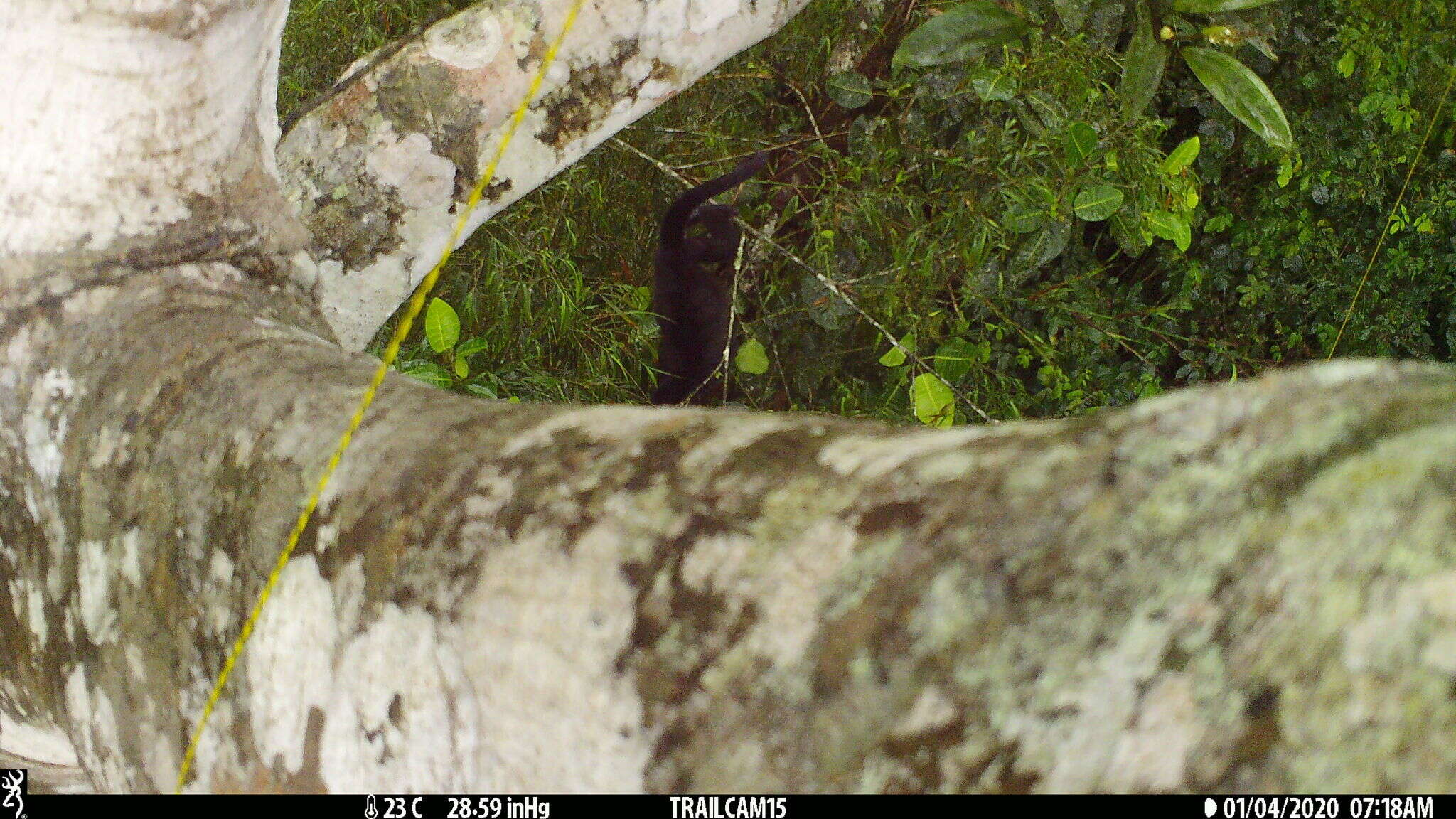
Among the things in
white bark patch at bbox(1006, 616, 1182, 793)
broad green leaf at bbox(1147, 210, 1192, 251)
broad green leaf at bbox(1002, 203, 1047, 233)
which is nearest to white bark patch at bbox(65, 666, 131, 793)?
white bark patch at bbox(1006, 616, 1182, 793)

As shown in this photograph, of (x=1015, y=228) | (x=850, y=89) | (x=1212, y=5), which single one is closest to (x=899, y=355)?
(x=1015, y=228)

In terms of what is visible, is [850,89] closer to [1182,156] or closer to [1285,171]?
[1182,156]

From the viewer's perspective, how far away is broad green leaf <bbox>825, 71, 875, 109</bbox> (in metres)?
2.14

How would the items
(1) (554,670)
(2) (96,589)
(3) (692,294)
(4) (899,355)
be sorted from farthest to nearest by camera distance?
(3) (692,294) → (4) (899,355) → (2) (96,589) → (1) (554,670)

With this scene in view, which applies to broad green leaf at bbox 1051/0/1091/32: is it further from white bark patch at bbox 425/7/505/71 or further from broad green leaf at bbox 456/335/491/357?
broad green leaf at bbox 456/335/491/357

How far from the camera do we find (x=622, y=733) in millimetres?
459

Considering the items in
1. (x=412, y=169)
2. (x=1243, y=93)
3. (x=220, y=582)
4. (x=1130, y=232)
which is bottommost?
(x=1130, y=232)

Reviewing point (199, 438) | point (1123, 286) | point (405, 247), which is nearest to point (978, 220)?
point (1123, 286)

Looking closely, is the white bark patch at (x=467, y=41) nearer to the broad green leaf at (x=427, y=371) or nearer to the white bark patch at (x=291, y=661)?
the broad green leaf at (x=427, y=371)

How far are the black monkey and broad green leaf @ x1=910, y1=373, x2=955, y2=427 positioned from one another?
0.47 m

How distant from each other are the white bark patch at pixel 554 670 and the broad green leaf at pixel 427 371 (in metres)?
1.43

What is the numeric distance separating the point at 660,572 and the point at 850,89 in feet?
6.11

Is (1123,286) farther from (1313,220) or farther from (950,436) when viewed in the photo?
(950,436)

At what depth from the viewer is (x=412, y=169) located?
133cm
